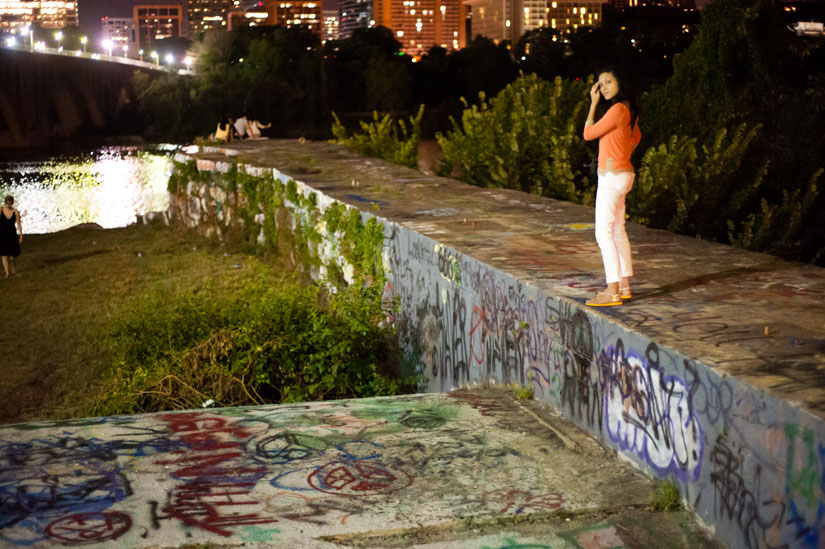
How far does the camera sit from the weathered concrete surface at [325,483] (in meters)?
3.76

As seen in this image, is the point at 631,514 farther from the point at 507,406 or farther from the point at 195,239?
the point at 195,239

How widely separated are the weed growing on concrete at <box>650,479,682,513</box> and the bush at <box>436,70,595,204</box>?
877 centimetres

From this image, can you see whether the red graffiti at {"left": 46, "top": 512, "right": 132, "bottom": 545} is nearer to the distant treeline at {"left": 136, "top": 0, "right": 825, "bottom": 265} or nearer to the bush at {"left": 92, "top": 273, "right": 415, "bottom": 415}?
the distant treeline at {"left": 136, "top": 0, "right": 825, "bottom": 265}

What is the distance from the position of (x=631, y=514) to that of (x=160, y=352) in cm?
577

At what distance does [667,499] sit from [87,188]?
34.2 metres

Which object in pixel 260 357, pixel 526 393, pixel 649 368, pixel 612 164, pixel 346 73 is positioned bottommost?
pixel 260 357

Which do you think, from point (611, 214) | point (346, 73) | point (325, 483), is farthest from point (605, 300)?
point (346, 73)

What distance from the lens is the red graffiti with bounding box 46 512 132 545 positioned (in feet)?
12.0

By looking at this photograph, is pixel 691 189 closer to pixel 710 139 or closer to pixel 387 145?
pixel 710 139

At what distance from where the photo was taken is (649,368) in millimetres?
4277

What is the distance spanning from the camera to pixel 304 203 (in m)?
12.5

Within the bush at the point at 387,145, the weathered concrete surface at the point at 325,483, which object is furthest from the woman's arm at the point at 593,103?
the bush at the point at 387,145

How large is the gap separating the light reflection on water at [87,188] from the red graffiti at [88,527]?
2109 cm

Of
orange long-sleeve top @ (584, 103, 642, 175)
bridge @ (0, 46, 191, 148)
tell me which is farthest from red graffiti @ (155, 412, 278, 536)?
bridge @ (0, 46, 191, 148)
